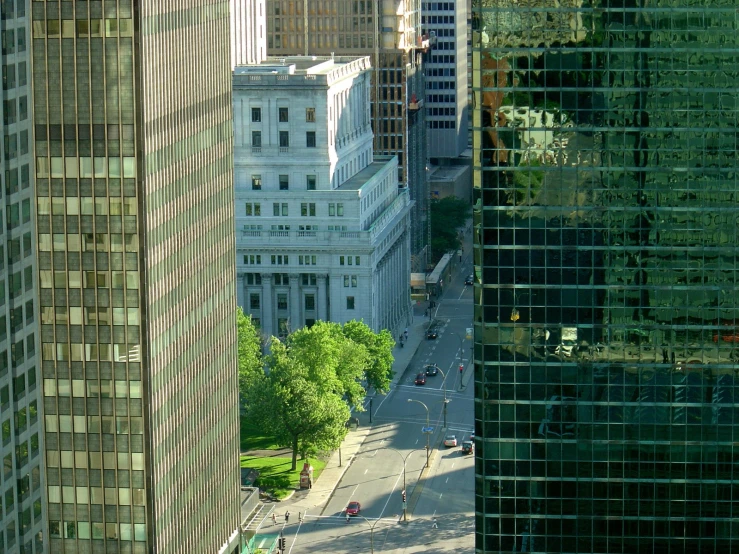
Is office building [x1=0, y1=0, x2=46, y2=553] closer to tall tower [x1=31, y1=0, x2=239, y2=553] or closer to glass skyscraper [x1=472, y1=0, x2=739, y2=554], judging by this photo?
tall tower [x1=31, y1=0, x2=239, y2=553]

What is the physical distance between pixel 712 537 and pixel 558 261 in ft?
80.1

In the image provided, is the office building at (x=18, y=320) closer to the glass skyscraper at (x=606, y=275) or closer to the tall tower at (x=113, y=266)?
the tall tower at (x=113, y=266)

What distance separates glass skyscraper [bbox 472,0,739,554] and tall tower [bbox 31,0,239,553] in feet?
85.7

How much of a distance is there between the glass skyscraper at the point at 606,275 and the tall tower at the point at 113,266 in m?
26.1

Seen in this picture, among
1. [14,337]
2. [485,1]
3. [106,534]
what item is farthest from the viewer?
[106,534]

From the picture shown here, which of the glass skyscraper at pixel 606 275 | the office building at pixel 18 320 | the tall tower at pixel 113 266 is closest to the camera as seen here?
the office building at pixel 18 320

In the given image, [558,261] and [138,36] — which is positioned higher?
[138,36]

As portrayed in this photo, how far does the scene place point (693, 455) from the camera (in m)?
169

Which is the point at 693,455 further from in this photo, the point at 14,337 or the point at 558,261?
the point at 14,337

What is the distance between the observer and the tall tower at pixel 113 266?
168 metres

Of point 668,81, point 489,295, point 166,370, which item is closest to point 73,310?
point 166,370

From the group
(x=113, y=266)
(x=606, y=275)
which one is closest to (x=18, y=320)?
(x=113, y=266)

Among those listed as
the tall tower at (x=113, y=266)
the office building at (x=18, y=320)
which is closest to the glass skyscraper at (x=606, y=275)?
the tall tower at (x=113, y=266)

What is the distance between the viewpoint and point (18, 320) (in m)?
131
